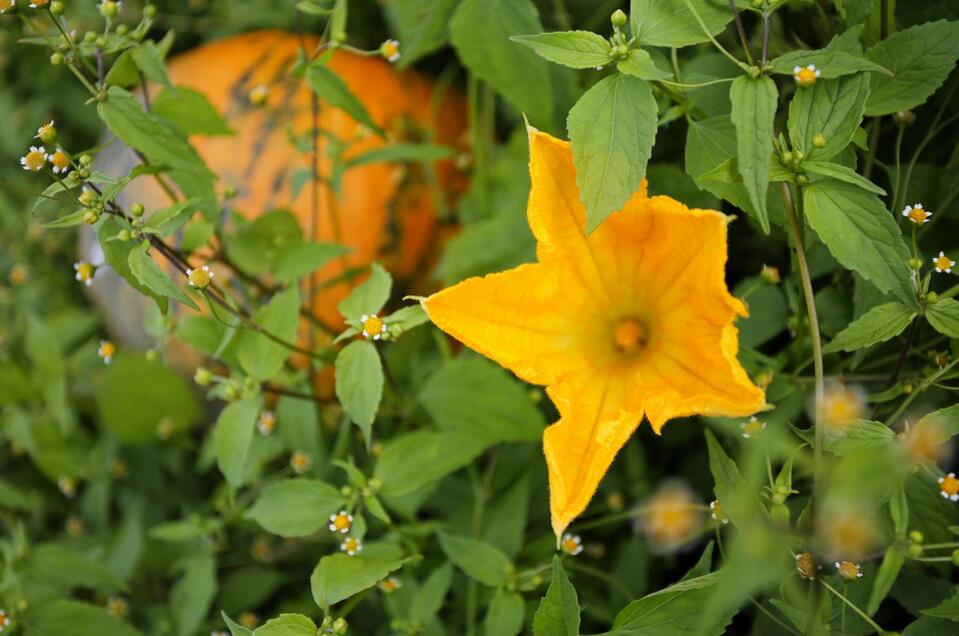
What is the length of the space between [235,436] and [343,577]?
291 mm

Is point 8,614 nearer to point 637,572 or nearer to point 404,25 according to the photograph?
point 637,572

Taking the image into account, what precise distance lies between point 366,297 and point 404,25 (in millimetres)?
622

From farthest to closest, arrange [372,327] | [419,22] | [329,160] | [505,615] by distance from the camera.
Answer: [329,160] < [419,22] < [505,615] < [372,327]

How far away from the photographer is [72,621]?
1535mm

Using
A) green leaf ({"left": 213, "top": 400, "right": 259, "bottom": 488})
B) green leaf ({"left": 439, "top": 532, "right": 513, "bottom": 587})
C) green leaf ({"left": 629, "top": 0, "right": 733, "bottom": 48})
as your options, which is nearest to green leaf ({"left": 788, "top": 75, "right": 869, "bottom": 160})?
green leaf ({"left": 629, "top": 0, "right": 733, "bottom": 48})

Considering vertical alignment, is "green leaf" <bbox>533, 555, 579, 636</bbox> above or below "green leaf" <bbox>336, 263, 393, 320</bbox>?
below

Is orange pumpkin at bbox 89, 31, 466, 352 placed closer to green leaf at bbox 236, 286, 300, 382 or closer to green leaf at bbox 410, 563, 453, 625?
green leaf at bbox 236, 286, 300, 382

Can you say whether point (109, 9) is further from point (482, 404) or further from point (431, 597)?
point (431, 597)

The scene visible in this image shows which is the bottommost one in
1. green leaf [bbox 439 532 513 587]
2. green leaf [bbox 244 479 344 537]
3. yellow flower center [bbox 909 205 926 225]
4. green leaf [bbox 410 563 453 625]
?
green leaf [bbox 410 563 453 625]

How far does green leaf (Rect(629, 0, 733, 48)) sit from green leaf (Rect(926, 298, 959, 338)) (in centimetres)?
43

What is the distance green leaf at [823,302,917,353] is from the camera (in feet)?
3.63

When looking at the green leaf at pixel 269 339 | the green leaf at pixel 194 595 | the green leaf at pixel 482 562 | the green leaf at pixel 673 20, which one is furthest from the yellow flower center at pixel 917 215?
the green leaf at pixel 194 595

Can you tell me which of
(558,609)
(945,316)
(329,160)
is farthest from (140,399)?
(945,316)

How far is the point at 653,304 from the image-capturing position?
1.34 metres
